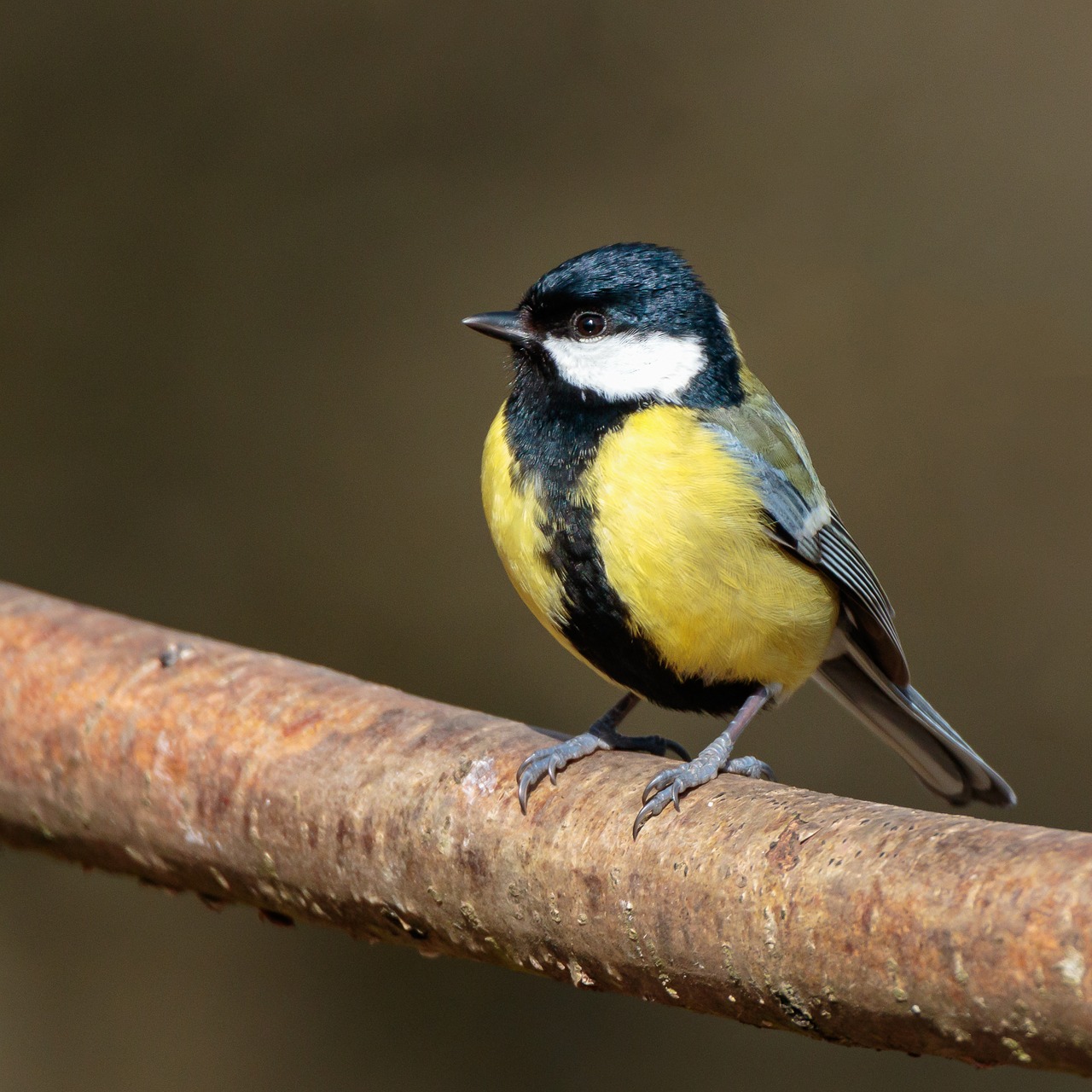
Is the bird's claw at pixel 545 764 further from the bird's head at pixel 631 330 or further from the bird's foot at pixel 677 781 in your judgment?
the bird's head at pixel 631 330

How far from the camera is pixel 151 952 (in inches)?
122

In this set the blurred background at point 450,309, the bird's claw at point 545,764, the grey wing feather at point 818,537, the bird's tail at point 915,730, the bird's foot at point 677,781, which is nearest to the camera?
the bird's foot at point 677,781

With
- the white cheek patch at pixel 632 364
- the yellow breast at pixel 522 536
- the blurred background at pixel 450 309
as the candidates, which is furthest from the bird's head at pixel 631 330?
the blurred background at pixel 450 309

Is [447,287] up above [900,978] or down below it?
above

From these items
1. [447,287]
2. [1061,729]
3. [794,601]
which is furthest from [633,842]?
[447,287]

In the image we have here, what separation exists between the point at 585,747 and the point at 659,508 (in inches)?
11.6

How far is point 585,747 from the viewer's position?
1550 millimetres

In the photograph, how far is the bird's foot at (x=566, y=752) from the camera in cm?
140

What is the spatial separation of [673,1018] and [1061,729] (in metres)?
1.13

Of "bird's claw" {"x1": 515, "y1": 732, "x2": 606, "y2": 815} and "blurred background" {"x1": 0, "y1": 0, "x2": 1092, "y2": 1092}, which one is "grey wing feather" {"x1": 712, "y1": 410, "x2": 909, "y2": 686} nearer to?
"bird's claw" {"x1": 515, "y1": 732, "x2": 606, "y2": 815}

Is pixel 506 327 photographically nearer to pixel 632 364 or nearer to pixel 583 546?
pixel 632 364

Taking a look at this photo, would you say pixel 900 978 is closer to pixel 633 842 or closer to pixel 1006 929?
pixel 1006 929

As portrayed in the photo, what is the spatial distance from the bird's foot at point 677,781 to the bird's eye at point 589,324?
56 cm

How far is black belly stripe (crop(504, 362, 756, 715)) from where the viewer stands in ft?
5.19
